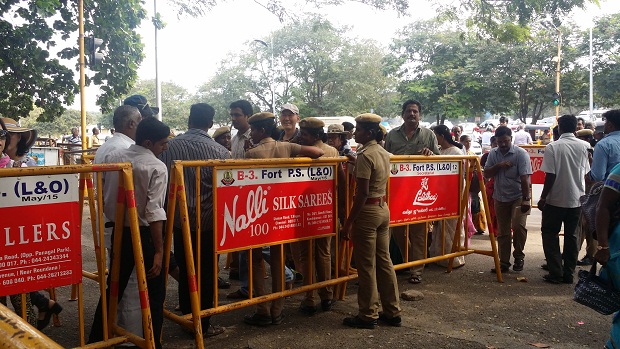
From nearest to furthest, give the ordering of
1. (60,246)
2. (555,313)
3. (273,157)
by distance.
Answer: (60,246) → (273,157) → (555,313)

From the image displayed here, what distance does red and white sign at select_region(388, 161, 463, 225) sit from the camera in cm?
569

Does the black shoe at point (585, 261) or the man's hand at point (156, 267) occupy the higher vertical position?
the man's hand at point (156, 267)

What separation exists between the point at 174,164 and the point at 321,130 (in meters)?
1.84

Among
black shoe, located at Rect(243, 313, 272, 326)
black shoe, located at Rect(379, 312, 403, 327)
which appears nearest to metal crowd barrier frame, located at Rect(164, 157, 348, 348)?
black shoe, located at Rect(243, 313, 272, 326)

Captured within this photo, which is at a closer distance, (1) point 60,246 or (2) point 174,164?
(1) point 60,246

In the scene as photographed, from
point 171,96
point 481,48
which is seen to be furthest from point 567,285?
point 171,96

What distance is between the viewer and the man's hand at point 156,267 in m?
3.84

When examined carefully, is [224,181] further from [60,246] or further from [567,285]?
[567,285]

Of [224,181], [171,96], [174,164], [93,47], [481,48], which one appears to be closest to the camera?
[174,164]

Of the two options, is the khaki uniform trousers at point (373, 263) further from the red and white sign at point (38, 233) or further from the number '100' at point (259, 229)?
the red and white sign at point (38, 233)

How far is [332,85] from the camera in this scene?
40656 millimetres

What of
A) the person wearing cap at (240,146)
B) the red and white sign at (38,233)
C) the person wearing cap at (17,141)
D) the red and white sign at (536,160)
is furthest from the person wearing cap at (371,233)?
the red and white sign at (536,160)

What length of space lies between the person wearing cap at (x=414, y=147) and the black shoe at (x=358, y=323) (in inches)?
66.4

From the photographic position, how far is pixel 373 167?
4555mm
